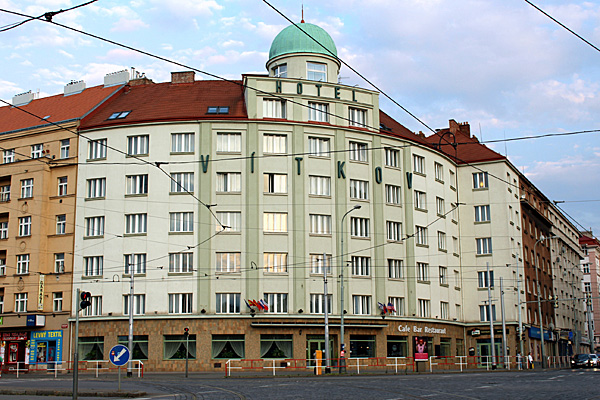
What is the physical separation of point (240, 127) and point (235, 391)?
29.4 m

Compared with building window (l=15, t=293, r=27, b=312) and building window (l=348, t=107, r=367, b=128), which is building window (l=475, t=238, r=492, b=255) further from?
building window (l=15, t=293, r=27, b=312)

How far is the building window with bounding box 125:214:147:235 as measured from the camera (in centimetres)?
5109

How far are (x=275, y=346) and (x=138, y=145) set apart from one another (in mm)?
17753

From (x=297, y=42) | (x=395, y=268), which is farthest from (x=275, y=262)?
(x=297, y=42)

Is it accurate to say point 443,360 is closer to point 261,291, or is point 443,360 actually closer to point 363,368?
point 363,368

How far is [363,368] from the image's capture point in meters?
49.2

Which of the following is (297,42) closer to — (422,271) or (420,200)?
(420,200)

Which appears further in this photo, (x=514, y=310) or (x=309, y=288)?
(x=514, y=310)

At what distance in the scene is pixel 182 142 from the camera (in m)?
51.9

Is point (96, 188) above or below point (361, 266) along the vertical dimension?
above

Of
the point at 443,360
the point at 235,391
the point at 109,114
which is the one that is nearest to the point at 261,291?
the point at 443,360

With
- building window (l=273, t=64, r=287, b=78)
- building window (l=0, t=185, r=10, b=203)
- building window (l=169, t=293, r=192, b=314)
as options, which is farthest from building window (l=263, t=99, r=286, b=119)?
building window (l=0, t=185, r=10, b=203)

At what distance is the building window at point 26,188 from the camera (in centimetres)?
5494

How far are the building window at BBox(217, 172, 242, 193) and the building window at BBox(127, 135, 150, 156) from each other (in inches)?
231
